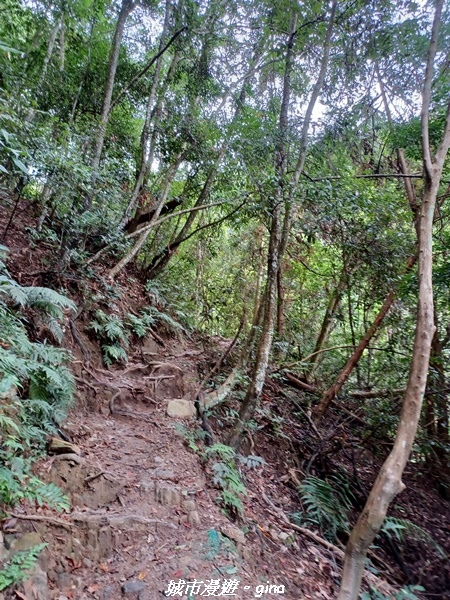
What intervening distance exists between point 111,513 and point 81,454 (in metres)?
0.80

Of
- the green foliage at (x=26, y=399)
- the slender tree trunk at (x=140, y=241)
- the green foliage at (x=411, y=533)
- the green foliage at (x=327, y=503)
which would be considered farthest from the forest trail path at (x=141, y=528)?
the slender tree trunk at (x=140, y=241)

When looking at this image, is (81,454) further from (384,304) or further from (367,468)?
(384,304)

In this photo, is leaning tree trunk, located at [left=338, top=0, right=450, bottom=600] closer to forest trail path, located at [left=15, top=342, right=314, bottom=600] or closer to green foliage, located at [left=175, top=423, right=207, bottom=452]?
forest trail path, located at [left=15, top=342, right=314, bottom=600]

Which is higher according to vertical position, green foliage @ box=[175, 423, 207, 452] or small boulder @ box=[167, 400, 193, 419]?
small boulder @ box=[167, 400, 193, 419]

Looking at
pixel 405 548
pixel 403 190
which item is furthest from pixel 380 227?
pixel 405 548

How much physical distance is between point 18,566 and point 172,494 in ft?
5.57

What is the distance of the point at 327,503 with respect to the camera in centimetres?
514

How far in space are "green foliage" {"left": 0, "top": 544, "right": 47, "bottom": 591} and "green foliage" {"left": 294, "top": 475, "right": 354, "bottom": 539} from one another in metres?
3.52

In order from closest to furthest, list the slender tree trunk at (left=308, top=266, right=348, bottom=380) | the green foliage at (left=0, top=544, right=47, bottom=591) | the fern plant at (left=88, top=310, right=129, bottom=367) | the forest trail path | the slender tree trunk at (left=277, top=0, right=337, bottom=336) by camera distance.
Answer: the green foliage at (left=0, top=544, right=47, bottom=591)
the forest trail path
the slender tree trunk at (left=277, top=0, right=337, bottom=336)
the fern plant at (left=88, top=310, right=129, bottom=367)
the slender tree trunk at (left=308, top=266, right=348, bottom=380)

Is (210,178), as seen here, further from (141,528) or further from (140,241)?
(141,528)

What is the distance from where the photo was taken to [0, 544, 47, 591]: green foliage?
2.25 m

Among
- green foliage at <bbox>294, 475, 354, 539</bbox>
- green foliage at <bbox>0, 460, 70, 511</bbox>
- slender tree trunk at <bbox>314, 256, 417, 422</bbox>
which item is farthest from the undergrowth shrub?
green foliage at <bbox>0, 460, 70, 511</bbox>

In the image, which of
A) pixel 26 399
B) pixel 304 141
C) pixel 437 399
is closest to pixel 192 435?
pixel 26 399

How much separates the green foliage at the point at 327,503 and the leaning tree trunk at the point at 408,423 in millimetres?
2065
